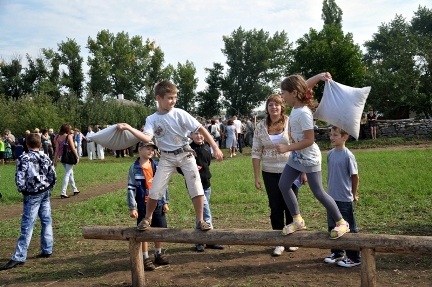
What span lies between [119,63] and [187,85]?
1074cm

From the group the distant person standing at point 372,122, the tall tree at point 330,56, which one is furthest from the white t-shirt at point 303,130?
the tall tree at point 330,56

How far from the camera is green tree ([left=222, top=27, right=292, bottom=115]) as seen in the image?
75.3 meters

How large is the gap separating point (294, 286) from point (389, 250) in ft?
3.90

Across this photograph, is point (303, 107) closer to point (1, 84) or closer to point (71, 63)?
point (1, 84)

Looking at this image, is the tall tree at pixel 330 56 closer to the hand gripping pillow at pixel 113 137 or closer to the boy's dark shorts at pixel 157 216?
the boy's dark shorts at pixel 157 216

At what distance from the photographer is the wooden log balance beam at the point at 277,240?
4578 millimetres

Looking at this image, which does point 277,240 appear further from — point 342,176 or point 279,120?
point 279,120

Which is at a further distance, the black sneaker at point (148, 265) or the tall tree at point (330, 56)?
the tall tree at point (330, 56)

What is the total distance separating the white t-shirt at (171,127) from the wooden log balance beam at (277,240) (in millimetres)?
1020

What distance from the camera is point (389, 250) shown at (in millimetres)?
4609

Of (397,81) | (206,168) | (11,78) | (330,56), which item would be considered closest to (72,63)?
(11,78)

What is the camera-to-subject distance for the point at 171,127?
5.54 metres

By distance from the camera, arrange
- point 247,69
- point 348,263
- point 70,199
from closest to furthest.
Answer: point 348,263, point 70,199, point 247,69

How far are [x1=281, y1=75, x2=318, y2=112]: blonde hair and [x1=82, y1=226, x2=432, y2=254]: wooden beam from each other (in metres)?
1.45
